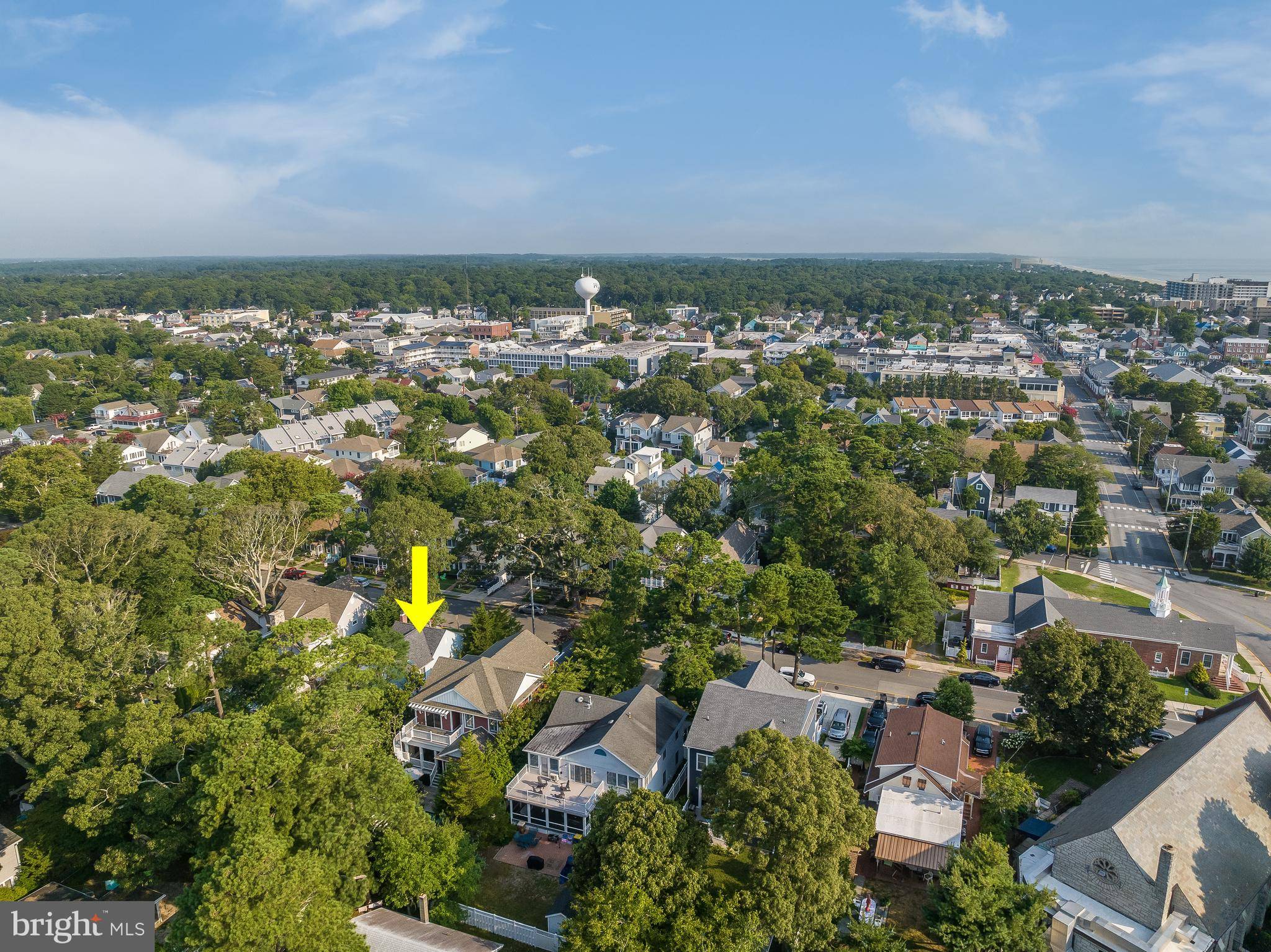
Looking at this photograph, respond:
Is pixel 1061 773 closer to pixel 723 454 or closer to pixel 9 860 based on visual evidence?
pixel 9 860

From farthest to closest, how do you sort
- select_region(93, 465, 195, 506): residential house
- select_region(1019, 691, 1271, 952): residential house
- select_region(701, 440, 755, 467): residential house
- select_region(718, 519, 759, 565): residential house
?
select_region(701, 440, 755, 467): residential house
select_region(93, 465, 195, 506): residential house
select_region(718, 519, 759, 565): residential house
select_region(1019, 691, 1271, 952): residential house

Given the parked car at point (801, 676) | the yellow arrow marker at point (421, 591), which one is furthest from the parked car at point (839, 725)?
the yellow arrow marker at point (421, 591)

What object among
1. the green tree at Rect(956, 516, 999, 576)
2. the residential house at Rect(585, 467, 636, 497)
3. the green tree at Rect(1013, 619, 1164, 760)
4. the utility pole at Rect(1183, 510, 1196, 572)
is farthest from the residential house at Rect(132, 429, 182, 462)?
the utility pole at Rect(1183, 510, 1196, 572)

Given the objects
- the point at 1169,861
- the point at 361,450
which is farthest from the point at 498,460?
the point at 1169,861

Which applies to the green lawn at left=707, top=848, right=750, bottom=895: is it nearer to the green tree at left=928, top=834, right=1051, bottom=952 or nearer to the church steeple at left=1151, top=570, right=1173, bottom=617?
the green tree at left=928, top=834, right=1051, bottom=952

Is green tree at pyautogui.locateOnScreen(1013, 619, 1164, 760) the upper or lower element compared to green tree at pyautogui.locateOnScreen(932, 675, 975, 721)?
upper

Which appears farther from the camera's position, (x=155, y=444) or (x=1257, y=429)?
(x=155, y=444)
